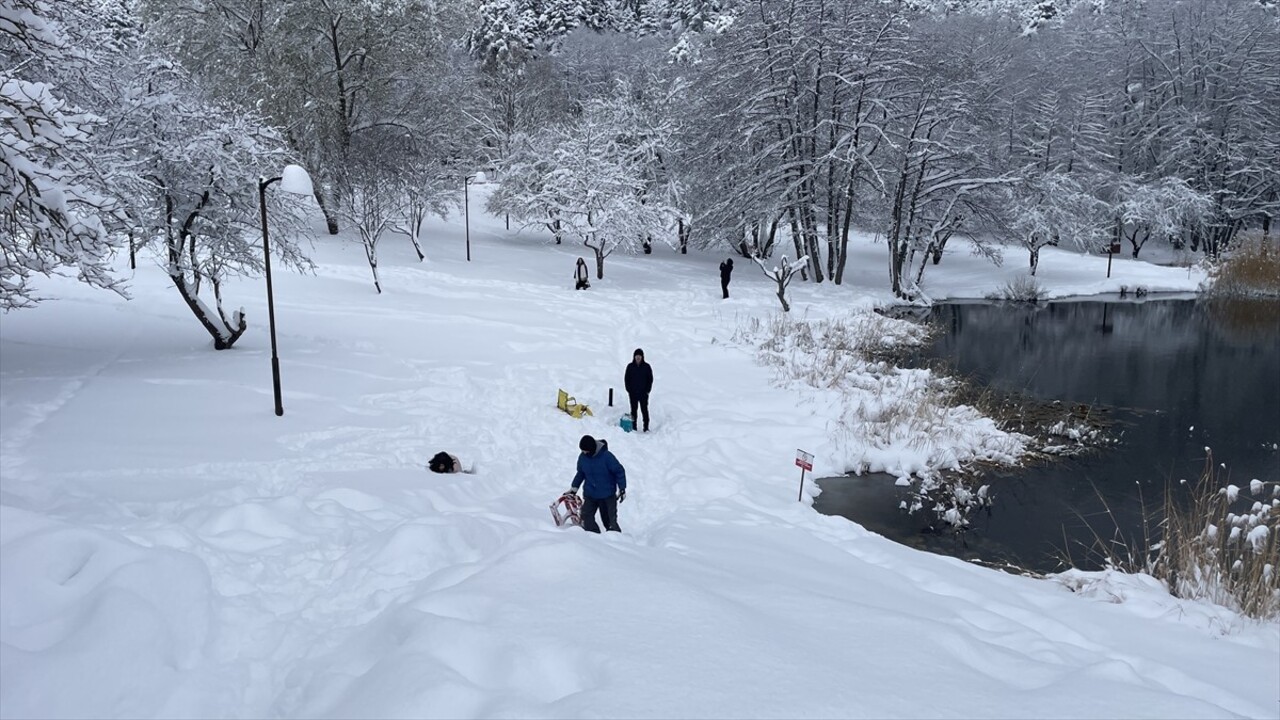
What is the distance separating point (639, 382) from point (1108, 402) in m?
12.0

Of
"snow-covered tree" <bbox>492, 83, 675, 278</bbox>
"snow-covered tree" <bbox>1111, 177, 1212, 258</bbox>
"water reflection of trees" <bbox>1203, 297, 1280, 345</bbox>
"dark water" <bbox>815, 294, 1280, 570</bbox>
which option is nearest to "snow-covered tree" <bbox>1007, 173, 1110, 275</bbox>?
"snow-covered tree" <bbox>1111, 177, 1212, 258</bbox>

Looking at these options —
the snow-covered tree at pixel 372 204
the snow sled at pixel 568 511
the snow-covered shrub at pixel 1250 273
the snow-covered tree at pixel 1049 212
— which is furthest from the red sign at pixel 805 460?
the snow-covered shrub at pixel 1250 273

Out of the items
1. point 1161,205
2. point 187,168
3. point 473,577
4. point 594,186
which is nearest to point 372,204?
point 594,186

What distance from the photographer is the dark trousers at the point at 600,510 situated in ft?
28.0

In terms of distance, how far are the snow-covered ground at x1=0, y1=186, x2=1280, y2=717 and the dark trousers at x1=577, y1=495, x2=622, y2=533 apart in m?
0.53

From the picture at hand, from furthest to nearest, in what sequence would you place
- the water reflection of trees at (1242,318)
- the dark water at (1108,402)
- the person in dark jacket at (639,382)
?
the water reflection of trees at (1242,318)
the person in dark jacket at (639,382)
the dark water at (1108,402)

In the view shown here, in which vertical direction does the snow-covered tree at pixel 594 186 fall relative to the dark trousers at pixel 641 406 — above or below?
above

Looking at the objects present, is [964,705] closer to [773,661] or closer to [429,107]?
[773,661]

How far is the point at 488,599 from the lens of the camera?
204 inches

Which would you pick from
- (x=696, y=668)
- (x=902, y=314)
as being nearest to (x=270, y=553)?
(x=696, y=668)

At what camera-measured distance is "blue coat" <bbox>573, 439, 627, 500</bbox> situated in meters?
8.38

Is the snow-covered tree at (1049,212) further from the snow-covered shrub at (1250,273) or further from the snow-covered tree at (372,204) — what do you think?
the snow-covered tree at (372,204)

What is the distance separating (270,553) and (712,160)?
28.8 metres

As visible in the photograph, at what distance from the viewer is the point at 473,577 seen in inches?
225
